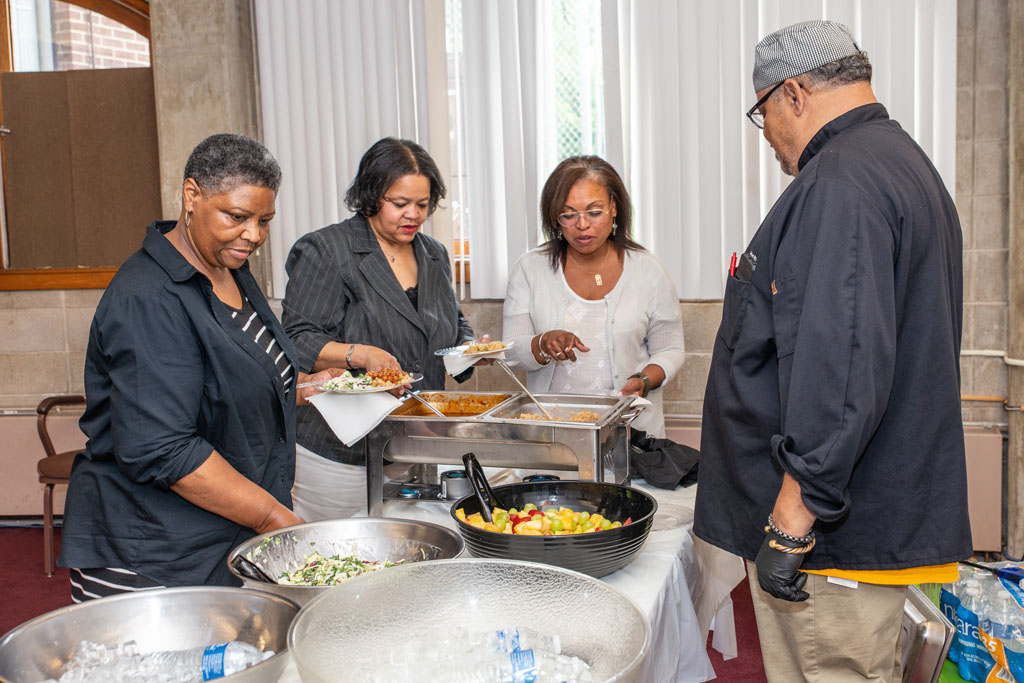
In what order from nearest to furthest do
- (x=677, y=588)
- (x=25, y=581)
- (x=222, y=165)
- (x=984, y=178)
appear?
(x=222, y=165), (x=677, y=588), (x=984, y=178), (x=25, y=581)

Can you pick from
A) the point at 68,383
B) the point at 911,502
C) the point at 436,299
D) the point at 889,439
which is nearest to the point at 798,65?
the point at 889,439

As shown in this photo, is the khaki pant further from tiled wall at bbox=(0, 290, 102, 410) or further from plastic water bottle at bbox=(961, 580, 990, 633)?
tiled wall at bbox=(0, 290, 102, 410)

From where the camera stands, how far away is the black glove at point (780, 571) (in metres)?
1.36

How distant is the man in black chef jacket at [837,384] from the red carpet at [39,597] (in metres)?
1.42

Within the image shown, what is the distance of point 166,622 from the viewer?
1133 mm

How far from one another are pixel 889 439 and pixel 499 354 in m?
1.06

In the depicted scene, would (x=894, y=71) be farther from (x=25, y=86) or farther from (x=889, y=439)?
(x=25, y=86)

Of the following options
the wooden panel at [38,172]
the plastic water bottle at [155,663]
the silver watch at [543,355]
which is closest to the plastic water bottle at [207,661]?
the plastic water bottle at [155,663]

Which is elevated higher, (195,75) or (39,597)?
(195,75)

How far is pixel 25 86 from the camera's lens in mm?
4457

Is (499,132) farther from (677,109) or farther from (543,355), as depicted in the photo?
(543,355)

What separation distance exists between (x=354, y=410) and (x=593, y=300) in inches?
45.6

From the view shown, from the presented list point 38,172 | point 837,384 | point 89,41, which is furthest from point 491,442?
point 89,41

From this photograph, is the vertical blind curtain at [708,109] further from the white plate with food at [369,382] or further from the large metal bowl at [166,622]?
the large metal bowl at [166,622]
